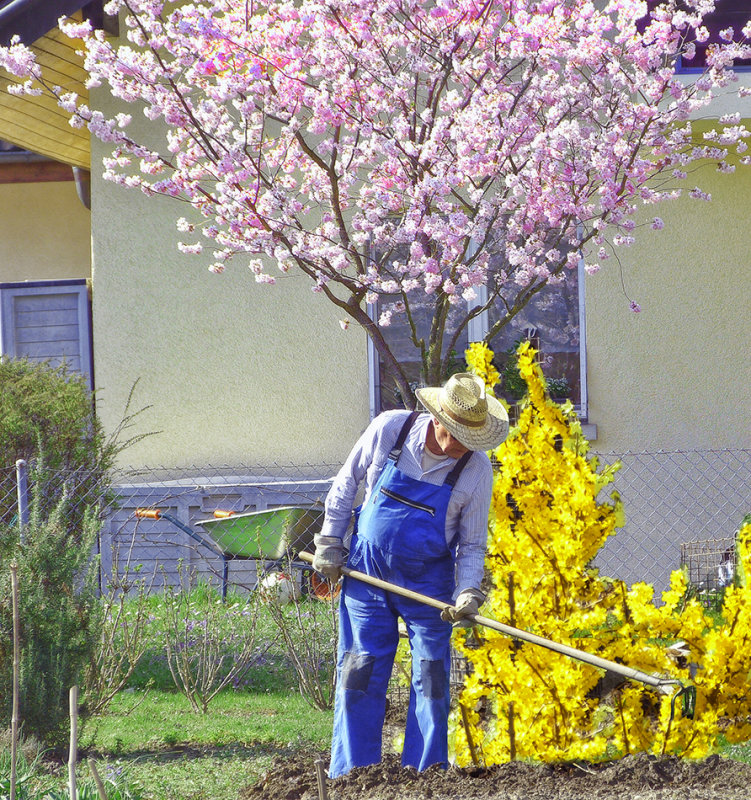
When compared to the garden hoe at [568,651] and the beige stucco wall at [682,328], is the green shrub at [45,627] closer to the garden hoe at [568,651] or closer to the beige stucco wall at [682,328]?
the garden hoe at [568,651]

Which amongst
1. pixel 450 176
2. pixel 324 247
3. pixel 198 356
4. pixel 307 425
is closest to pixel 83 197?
pixel 198 356

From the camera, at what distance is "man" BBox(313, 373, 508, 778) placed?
3.95m

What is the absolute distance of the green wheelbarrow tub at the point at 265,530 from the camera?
7715 mm

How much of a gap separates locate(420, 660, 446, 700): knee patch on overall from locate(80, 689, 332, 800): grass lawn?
85cm

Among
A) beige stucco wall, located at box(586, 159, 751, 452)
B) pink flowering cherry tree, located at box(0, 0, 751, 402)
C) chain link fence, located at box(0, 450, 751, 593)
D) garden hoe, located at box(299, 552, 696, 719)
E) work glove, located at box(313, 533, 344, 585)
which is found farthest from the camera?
beige stucco wall, located at box(586, 159, 751, 452)

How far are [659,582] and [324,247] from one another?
4168mm

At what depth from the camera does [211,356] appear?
8.86 m

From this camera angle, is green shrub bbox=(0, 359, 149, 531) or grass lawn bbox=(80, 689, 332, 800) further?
green shrub bbox=(0, 359, 149, 531)

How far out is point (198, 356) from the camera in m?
8.86

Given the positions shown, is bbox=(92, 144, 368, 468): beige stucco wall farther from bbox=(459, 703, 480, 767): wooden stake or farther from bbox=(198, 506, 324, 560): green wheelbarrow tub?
bbox=(459, 703, 480, 767): wooden stake

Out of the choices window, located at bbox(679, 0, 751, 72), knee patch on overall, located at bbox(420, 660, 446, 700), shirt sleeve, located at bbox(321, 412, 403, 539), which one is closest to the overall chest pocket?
shirt sleeve, located at bbox(321, 412, 403, 539)

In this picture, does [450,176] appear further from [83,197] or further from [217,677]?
[83,197]

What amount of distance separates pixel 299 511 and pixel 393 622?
368 centimetres

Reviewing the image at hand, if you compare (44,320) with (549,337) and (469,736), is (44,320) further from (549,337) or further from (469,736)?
(469,736)
